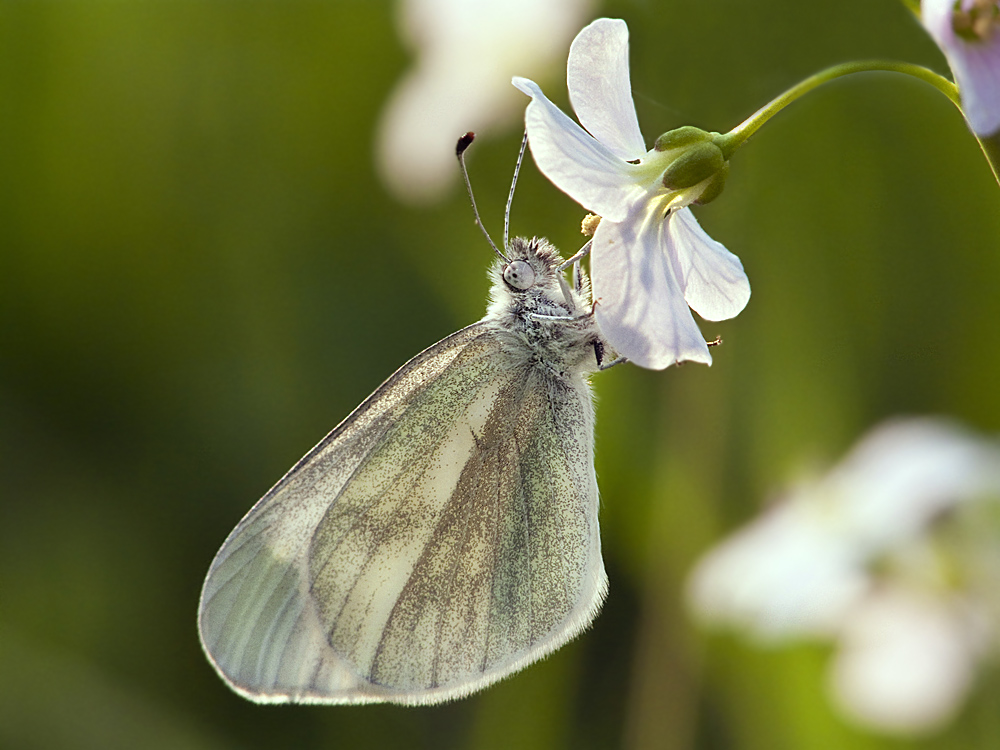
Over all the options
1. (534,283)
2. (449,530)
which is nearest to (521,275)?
(534,283)

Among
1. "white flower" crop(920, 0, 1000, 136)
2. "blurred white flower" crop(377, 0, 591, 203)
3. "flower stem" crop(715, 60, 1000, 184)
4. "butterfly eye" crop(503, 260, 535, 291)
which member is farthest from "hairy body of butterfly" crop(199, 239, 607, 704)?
"blurred white flower" crop(377, 0, 591, 203)

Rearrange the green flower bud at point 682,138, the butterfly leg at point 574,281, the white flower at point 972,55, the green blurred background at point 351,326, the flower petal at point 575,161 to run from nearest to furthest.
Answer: the white flower at point 972,55, the flower petal at point 575,161, the green flower bud at point 682,138, the butterfly leg at point 574,281, the green blurred background at point 351,326

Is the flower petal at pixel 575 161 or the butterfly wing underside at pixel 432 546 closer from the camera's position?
the flower petal at pixel 575 161

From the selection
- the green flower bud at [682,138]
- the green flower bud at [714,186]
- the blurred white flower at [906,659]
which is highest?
the green flower bud at [682,138]

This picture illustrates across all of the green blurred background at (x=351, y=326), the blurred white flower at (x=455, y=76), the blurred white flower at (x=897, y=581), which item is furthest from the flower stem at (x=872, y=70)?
the blurred white flower at (x=455, y=76)

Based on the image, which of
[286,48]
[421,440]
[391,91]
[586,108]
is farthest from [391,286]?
[586,108]

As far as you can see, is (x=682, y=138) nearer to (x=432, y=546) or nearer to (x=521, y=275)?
(x=521, y=275)

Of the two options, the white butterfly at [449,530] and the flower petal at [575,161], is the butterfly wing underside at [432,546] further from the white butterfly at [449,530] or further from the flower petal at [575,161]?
the flower petal at [575,161]
